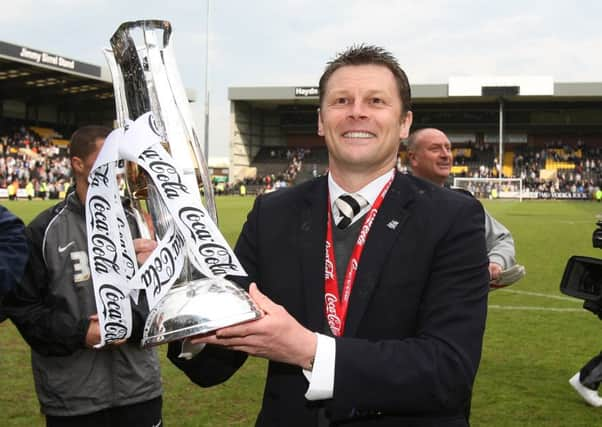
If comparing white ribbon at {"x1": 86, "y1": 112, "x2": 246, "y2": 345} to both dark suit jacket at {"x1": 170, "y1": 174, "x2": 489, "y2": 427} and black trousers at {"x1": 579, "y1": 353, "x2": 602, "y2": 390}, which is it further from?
black trousers at {"x1": 579, "y1": 353, "x2": 602, "y2": 390}

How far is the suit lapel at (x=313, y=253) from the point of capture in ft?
5.90

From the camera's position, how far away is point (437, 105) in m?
58.0

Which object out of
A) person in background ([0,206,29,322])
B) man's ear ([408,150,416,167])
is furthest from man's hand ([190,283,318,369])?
man's ear ([408,150,416,167])

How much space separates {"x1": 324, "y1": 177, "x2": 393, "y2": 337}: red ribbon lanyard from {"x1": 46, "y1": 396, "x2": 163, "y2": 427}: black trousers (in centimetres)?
170

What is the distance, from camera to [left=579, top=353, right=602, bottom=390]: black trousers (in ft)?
17.4

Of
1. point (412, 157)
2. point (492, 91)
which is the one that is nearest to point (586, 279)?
point (412, 157)

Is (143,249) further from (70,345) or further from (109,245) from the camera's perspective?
(70,345)

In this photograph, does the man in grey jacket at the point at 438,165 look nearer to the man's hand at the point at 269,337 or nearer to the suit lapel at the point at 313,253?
the suit lapel at the point at 313,253

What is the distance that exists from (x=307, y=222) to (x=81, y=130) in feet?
6.04

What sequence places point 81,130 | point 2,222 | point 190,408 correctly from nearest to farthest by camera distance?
point 2,222
point 81,130
point 190,408

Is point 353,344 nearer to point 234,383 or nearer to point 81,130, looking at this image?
point 81,130

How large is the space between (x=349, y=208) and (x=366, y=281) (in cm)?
22

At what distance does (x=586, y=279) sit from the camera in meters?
3.60

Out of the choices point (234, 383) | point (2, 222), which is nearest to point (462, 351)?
point (2, 222)
